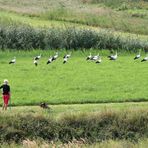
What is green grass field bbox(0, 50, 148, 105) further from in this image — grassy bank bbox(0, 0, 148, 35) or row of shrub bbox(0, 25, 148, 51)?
grassy bank bbox(0, 0, 148, 35)

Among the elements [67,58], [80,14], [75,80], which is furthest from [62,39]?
[80,14]

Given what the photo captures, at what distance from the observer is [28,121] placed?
2675 cm

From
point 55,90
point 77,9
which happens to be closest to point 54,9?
point 77,9

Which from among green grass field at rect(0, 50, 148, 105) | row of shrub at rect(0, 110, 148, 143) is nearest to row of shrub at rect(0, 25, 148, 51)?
green grass field at rect(0, 50, 148, 105)

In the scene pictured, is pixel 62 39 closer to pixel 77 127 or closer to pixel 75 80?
pixel 75 80

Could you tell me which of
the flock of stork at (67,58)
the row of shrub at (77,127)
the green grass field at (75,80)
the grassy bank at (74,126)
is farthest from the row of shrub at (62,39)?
the row of shrub at (77,127)

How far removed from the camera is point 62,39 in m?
45.7

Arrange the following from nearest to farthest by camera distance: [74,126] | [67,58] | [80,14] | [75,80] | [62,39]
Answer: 1. [74,126]
2. [75,80]
3. [67,58]
4. [62,39]
5. [80,14]

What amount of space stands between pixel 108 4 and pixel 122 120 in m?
46.8

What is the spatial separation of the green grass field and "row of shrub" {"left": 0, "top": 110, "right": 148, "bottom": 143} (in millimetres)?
2610

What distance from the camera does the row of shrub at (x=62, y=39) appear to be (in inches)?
1777

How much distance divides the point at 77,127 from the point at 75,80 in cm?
732

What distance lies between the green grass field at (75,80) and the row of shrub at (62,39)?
256cm

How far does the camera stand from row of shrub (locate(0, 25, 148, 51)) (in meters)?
45.1
